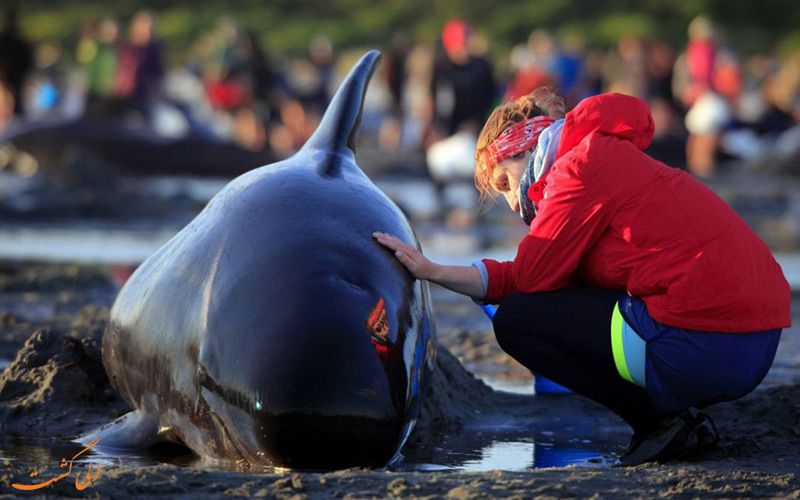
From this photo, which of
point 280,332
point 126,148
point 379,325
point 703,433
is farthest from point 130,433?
point 126,148

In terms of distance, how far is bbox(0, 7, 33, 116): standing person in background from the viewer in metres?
26.6

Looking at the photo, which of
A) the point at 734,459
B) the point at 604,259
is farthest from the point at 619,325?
the point at 734,459

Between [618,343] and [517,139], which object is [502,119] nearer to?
[517,139]

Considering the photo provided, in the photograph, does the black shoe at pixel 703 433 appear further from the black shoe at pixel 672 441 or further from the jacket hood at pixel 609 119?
the jacket hood at pixel 609 119

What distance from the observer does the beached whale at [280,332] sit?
15.8ft

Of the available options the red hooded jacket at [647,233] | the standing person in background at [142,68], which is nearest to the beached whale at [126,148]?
the standing person in background at [142,68]

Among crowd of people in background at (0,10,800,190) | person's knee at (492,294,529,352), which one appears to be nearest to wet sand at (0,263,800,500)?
person's knee at (492,294,529,352)

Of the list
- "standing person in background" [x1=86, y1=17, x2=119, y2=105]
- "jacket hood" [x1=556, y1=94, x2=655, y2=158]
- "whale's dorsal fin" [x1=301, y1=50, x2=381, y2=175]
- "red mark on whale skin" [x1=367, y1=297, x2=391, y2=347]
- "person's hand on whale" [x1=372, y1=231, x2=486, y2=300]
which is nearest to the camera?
"red mark on whale skin" [x1=367, y1=297, x2=391, y2=347]

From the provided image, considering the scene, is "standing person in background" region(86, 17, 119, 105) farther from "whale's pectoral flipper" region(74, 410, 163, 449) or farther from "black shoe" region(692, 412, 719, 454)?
"black shoe" region(692, 412, 719, 454)

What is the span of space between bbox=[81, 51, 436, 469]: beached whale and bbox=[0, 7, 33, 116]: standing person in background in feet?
71.9

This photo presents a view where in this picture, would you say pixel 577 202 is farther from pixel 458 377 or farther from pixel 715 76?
pixel 715 76

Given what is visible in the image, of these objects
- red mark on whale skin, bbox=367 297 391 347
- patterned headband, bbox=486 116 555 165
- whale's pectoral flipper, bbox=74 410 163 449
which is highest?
patterned headband, bbox=486 116 555 165

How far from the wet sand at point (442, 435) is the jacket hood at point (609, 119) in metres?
1.27

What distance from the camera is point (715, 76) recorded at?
2494 cm
